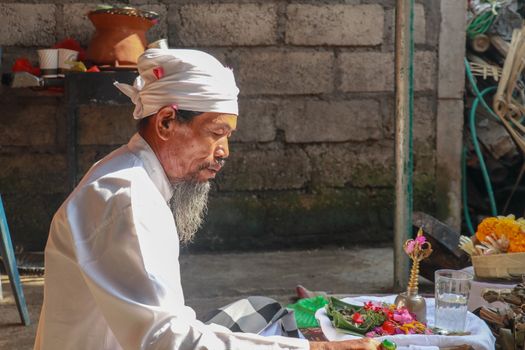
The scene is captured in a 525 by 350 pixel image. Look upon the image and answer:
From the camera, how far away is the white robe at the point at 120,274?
71.1 inches

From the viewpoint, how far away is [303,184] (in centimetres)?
600

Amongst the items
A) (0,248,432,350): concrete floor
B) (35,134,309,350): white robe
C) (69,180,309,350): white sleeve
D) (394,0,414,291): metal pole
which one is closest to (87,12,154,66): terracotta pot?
(0,248,432,350): concrete floor

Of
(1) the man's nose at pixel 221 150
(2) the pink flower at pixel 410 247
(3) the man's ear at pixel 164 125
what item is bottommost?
(2) the pink flower at pixel 410 247

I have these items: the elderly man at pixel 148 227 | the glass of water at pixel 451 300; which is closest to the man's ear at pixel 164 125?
the elderly man at pixel 148 227

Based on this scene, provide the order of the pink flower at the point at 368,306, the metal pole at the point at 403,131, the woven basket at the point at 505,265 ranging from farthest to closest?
1. the metal pole at the point at 403,131
2. the woven basket at the point at 505,265
3. the pink flower at the point at 368,306

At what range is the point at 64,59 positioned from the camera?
5.19 m

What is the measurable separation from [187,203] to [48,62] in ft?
10.4

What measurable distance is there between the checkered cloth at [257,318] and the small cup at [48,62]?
278cm

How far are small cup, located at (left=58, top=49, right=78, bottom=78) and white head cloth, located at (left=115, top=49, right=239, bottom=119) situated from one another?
9.87 ft

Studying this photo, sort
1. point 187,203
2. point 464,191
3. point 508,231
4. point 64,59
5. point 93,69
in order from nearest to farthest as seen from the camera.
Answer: point 187,203 < point 508,231 < point 93,69 < point 64,59 < point 464,191

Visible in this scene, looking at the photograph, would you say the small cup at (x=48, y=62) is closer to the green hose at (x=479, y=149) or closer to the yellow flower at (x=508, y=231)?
the yellow flower at (x=508, y=231)

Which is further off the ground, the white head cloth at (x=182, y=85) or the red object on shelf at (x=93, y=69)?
the white head cloth at (x=182, y=85)

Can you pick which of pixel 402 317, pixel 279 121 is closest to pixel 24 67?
pixel 279 121

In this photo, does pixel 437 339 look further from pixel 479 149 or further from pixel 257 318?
pixel 479 149
